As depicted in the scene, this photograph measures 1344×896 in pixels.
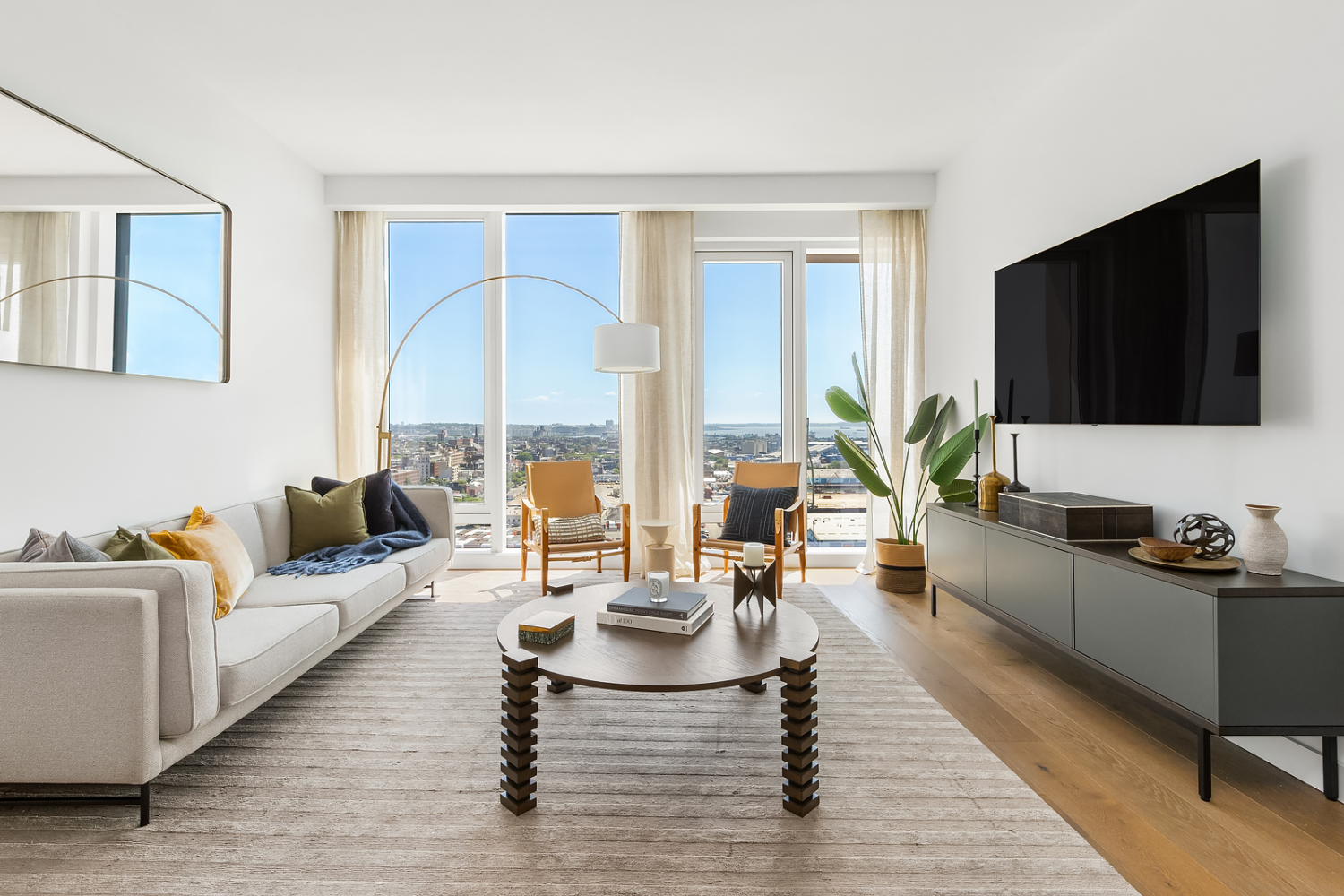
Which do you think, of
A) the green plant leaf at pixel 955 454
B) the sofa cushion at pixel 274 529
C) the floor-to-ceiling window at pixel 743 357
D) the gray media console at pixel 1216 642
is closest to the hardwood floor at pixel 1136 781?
the gray media console at pixel 1216 642

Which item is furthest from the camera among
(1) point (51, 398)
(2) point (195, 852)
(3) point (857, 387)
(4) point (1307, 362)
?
(3) point (857, 387)

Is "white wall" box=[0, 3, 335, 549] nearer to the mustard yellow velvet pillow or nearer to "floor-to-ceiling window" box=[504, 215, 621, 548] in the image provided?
the mustard yellow velvet pillow

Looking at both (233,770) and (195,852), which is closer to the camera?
(195,852)

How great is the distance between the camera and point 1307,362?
6.49ft

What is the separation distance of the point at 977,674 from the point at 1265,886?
52.5 inches

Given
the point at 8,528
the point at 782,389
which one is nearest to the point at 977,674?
the point at 782,389

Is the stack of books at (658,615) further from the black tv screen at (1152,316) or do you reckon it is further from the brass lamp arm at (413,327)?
the brass lamp arm at (413,327)

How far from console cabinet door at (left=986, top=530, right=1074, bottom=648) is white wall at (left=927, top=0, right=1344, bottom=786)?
0.45 m

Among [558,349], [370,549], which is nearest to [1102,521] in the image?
[370,549]

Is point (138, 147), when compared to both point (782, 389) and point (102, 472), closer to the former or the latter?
point (102, 472)

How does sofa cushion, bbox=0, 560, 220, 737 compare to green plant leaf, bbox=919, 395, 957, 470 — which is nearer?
sofa cushion, bbox=0, 560, 220, 737

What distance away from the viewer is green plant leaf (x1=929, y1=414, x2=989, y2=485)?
390 cm

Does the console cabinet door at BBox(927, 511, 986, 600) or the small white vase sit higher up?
the small white vase

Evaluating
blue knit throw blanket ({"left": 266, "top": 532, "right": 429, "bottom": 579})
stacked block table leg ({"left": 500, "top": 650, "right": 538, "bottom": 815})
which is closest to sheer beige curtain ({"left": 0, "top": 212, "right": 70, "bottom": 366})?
blue knit throw blanket ({"left": 266, "top": 532, "right": 429, "bottom": 579})
